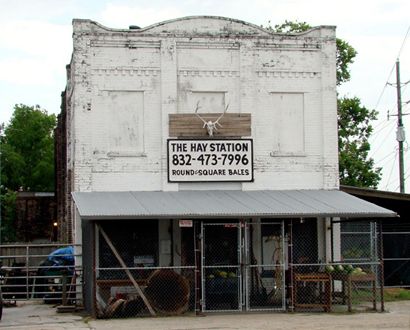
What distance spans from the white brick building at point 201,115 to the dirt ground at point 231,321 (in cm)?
233

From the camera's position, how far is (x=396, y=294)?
26.7 m

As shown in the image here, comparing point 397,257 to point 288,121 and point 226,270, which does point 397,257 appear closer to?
point 288,121

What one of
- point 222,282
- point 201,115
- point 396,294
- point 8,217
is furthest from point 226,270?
point 8,217

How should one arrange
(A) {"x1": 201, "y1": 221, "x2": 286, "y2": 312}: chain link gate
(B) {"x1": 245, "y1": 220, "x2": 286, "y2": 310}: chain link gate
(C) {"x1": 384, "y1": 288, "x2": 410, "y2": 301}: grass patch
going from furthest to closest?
(C) {"x1": 384, "y1": 288, "x2": 410, "y2": 301}: grass patch → (B) {"x1": 245, "y1": 220, "x2": 286, "y2": 310}: chain link gate → (A) {"x1": 201, "y1": 221, "x2": 286, "y2": 312}: chain link gate

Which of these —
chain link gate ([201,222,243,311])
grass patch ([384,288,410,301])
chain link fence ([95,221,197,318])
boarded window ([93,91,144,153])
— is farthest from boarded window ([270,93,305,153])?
grass patch ([384,288,410,301])

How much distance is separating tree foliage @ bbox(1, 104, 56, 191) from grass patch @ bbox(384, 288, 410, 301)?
5808cm

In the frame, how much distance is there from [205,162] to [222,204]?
2245 millimetres

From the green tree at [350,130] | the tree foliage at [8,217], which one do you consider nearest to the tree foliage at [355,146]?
Result: the green tree at [350,130]

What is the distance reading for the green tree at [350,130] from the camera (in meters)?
42.8

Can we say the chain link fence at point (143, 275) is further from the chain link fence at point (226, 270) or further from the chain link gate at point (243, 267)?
the chain link gate at point (243, 267)

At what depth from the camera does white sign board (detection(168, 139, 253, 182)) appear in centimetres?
2389

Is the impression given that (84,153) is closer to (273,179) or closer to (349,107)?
(273,179)

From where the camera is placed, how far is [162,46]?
24.3m

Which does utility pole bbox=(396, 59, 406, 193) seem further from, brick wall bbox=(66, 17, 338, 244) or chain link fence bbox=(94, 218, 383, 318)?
brick wall bbox=(66, 17, 338, 244)
